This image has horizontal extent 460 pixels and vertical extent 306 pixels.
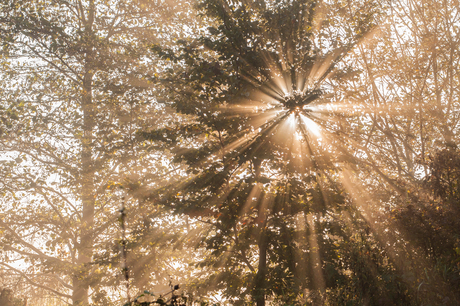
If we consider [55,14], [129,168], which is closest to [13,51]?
[55,14]

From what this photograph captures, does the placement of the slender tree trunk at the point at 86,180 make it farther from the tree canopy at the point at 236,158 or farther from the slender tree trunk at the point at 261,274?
the slender tree trunk at the point at 261,274

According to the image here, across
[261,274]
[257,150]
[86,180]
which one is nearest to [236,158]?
[257,150]

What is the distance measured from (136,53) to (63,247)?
9.06 m

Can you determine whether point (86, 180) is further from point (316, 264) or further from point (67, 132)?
point (316, 264)

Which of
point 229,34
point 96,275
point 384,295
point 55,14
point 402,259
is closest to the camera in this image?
point 384,295

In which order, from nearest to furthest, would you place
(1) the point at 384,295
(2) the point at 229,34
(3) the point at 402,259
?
(1) the point at 384,295 → (3) the point at 402,259 → (2) the point at 229,34

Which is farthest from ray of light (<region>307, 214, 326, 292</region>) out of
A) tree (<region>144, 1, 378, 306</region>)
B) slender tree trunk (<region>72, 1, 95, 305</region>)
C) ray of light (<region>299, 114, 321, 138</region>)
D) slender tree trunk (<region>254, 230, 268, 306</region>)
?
slender tree trunk (<region>72, 1, 95, 305</region>)

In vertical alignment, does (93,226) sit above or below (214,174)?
above

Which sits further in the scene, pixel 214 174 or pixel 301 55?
pixel 301 55

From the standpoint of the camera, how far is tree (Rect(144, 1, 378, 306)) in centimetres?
723

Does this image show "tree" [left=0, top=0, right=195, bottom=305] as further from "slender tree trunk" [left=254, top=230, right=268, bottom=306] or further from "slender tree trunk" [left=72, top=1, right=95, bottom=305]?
"slender tree trunk" [left=254, top=230, right=268, bottom=306]

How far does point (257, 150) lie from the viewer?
25.0 feet

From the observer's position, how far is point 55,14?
1412cm

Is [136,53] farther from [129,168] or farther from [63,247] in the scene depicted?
[63,247]
